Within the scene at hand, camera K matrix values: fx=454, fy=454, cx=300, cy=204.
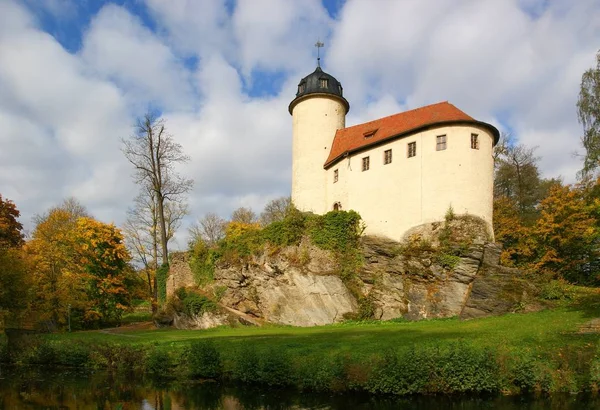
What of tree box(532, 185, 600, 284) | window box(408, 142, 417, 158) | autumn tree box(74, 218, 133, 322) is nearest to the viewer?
window box(408, 142, 417, 158)

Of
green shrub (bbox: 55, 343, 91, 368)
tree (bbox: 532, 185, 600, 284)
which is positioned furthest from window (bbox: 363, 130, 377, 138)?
green shrub (bbox: 55, 343, 91, 368)

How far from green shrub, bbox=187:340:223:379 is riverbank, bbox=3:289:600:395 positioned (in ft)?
0.10

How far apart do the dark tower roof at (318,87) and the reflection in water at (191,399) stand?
2012 centimetres

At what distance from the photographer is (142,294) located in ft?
113

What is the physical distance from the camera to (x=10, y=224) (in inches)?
1516

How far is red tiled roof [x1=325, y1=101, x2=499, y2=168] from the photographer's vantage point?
75.0 feet

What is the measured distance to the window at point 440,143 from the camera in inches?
887

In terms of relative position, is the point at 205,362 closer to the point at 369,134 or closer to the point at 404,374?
the point at 404,374

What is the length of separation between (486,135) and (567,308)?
363 inches

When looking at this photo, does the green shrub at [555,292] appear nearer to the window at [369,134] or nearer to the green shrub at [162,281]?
the window at [369,134]

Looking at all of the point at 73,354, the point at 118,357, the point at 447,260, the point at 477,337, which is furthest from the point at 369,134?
the point at 73,354

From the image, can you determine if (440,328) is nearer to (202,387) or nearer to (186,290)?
(202,387)

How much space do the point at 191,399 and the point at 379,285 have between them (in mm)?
11846

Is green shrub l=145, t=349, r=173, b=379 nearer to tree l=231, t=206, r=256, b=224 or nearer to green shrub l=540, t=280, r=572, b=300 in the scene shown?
green shrub l=540, t=280, r=572, b=300
